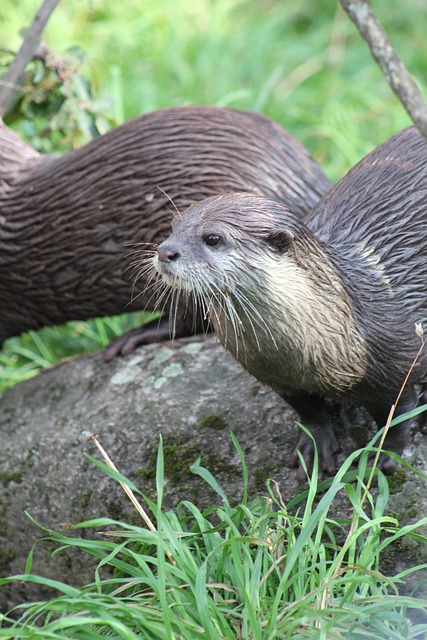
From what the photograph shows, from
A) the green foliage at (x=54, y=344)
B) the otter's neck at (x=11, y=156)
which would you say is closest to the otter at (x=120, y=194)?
the otter's neck at (x=11, y=156)

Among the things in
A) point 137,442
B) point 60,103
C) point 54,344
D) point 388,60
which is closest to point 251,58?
point 60,103

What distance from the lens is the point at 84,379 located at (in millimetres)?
2924

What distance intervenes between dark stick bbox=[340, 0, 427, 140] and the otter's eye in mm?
493

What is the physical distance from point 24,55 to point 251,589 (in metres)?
1.91

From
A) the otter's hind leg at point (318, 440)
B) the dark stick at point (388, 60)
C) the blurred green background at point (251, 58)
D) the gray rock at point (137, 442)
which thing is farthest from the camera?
the blurred green background at point (251, 58)

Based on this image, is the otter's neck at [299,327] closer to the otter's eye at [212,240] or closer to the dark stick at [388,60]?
the otter's eye at [212,240]

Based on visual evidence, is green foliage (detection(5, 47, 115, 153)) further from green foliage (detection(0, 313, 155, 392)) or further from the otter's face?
the otter's face

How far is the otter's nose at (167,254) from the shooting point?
6.13 ft

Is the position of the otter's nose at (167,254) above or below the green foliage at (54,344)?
above

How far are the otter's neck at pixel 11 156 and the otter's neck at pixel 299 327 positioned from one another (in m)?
1.41

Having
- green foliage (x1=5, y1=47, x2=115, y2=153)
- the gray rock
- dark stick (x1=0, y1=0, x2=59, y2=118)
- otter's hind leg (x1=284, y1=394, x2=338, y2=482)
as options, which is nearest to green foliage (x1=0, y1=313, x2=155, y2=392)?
the gray rock

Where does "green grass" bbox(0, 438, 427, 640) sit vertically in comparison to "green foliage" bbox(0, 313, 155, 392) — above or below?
below

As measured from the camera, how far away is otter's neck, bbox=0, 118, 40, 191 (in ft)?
10.3

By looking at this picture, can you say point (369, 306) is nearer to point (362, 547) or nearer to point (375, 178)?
point (375, 178)
